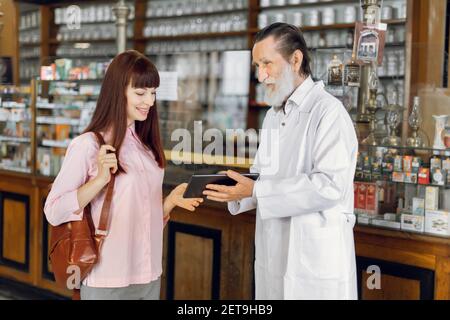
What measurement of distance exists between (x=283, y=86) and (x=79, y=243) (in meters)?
0.83

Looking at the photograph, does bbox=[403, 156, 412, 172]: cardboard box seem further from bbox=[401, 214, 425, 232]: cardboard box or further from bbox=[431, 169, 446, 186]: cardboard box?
bbox=[401, 214, 425, 232]: cardboard box

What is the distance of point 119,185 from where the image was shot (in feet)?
6.73

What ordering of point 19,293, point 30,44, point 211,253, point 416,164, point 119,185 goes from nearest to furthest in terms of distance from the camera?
point 119,185, point 416,164, point 211,253, point 19,293, point 30,44

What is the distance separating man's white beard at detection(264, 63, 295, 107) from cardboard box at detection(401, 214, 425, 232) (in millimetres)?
1017

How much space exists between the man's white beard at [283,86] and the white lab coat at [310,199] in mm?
27

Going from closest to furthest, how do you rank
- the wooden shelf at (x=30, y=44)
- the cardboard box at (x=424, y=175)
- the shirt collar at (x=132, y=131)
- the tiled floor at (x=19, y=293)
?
the shirt collar at (x=132, y=131) → the cardboard box at (x=424, y=175) → the tiled floor at (x=19, y=293) → the wooden shelf at (x=30, y=44)

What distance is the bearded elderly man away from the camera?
1.86 meters

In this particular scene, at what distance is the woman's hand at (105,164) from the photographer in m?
1.95

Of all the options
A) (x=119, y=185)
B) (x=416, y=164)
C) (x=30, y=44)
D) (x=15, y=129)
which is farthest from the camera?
(x=30, y=44)

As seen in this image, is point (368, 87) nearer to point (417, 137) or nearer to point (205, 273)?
point (417, 137)

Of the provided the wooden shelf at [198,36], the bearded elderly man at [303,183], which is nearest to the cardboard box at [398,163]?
the bearded elderly man at [303,183]

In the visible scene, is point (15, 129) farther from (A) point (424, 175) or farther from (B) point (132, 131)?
(A) point (424, 175)

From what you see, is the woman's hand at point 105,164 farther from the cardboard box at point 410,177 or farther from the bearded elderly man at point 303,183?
the cardboard box at point 410,177

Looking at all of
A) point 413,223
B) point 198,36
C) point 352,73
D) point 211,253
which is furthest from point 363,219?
point 198,36
